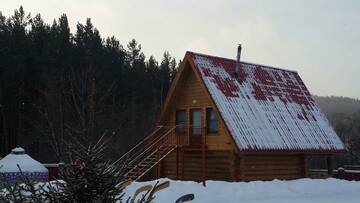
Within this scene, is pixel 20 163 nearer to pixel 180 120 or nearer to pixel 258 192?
pixel 180 120

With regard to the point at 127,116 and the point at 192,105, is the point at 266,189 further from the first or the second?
the point at 127,116

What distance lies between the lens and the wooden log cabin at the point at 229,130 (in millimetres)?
22844

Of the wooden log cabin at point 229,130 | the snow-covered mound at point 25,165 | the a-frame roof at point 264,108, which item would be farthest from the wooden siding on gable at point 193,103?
the snow-covered mound at point 25,165

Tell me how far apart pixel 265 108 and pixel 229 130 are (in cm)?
366

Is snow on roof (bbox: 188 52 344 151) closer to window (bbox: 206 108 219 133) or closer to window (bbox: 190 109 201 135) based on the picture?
window (bbox: 206 108 219 133)

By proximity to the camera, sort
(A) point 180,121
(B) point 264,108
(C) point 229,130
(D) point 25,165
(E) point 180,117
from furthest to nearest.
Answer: (D) point 25,165 < (E) point 180,117 < (A) point 180,121 < (B) point 264,108 < (C) point 229,130

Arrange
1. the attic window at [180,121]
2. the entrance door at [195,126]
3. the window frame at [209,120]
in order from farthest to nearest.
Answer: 1. the attic window at [180,121]
2. the entrance door at [195,126]
3. the window frame at [209,120]

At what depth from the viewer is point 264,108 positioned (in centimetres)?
2519

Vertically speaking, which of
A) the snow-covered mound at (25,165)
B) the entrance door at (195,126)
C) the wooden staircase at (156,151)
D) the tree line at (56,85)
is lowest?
the snow-covered mound at (25,165)

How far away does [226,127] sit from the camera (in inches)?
879

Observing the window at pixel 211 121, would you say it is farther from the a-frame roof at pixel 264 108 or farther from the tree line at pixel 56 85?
the tree line at pixel 56 85

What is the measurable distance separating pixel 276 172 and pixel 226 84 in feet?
14.8

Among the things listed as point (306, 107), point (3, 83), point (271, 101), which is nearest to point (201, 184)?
point (271, 101)

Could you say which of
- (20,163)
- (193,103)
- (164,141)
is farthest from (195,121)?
(20,163)
